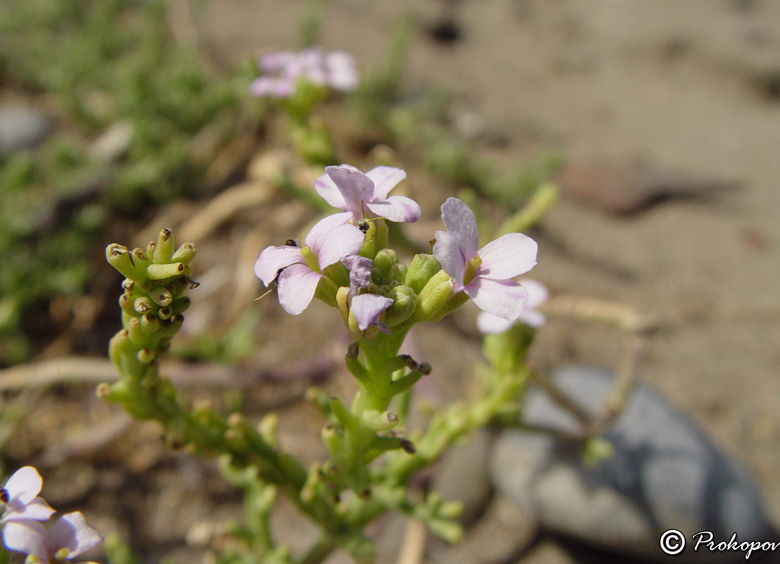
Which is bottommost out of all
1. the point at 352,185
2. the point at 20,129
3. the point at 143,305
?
the point at 20,129

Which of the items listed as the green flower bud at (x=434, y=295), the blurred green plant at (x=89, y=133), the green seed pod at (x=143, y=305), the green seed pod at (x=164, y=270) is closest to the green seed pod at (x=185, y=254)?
the green seed pod at (x=164, y=270)

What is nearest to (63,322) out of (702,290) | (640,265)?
(640,265)

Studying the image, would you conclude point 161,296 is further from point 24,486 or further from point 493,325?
point 493,325

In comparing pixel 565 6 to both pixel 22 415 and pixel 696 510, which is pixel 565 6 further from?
pixel 22 415

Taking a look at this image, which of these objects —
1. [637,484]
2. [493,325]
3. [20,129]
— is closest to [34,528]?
[493,325]

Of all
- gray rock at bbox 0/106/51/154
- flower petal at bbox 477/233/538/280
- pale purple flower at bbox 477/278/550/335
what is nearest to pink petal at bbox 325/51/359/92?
pale purple flower at bbox 477/278/550/335

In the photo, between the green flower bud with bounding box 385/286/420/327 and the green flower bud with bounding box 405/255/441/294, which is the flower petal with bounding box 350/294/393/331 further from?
the green flower bud with bounding box 405/255/441/294
